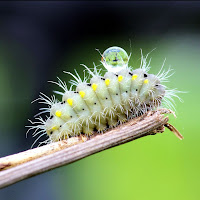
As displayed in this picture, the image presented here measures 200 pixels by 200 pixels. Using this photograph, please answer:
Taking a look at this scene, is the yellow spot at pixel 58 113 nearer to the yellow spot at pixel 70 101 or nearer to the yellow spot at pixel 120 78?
the yellow spot at pixel 70 101

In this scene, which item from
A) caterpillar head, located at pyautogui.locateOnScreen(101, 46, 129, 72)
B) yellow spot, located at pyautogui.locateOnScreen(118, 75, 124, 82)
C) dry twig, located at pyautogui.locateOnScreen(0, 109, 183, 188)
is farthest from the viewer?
yellow spot, located at pyautogui.locateOnScreen(118, 75, 124, 82)

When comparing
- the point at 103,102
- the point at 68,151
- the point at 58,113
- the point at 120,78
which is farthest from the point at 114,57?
the point at 68,151

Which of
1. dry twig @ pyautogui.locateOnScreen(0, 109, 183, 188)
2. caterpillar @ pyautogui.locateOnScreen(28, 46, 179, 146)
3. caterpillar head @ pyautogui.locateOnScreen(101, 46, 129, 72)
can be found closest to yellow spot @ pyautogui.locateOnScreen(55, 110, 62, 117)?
caterpillar @ pyautogui.locateOnScreen(28, 46, 179, 146)

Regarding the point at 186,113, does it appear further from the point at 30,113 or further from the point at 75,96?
the point at 75,96

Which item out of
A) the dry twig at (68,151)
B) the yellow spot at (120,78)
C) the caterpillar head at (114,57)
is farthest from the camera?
the yellow spot at (120,78)

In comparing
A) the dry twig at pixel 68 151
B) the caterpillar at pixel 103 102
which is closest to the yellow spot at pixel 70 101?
the caterpillar at pixel 103 102

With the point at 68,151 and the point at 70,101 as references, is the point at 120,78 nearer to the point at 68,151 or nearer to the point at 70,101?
the point at 70,101

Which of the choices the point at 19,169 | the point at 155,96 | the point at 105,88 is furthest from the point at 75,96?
the point at 19,169

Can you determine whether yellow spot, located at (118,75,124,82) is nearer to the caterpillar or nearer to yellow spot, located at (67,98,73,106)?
the caterpillar
